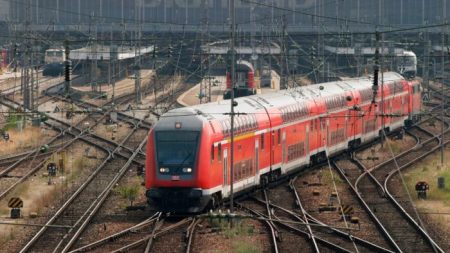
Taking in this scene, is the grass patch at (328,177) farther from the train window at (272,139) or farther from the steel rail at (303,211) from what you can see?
the train window at (272,139)

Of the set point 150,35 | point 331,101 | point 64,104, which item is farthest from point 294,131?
point 150,35

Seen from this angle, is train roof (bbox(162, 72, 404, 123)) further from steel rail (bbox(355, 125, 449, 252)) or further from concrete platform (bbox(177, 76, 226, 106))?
concrete platform (bbox(177, 76, 226, 106))

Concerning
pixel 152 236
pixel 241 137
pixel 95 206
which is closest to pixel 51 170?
pixel 95 206

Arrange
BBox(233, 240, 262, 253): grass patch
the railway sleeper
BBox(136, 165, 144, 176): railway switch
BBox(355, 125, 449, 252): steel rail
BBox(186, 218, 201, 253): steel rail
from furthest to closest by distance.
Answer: BBox(136, 165, 144, 176): railway switch < the railway sleeper < BBox(355, 125, 449, 252): steel rail < BBox(186, 218, 201, 253): steel rail < BBox(233, 240, 262, 253): grass patch

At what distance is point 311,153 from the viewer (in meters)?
36.4

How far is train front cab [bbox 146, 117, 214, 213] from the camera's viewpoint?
26.0m

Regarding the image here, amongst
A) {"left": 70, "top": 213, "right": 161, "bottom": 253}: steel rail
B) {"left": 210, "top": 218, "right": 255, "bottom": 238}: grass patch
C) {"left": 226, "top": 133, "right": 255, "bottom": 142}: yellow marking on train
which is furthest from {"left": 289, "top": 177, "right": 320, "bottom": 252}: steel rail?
{"left": 70, "top": 213, "right": 161, "bottom": 253}: steel rail

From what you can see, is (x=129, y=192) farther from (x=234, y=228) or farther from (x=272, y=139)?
(x=234, y=228)

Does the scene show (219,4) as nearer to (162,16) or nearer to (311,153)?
(162,16)

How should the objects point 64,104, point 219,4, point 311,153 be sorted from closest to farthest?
point 311,153 → point 64,104 → point 219,4

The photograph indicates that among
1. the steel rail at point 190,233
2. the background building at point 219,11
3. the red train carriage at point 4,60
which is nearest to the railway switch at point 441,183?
the steel rail at point 190,233

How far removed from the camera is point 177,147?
86.0ft

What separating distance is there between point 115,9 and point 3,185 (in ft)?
254

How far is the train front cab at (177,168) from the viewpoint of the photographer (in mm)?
26016
